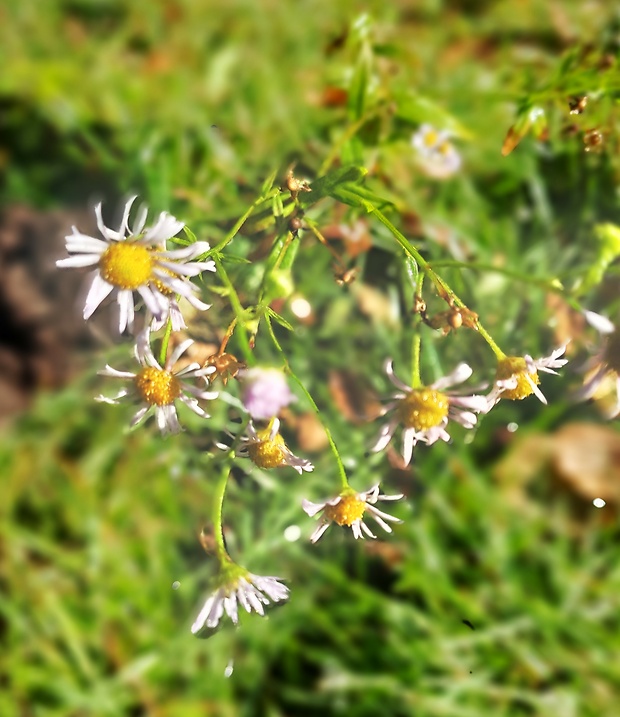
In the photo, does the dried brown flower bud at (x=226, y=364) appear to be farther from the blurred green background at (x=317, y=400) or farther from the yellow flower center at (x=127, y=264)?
the blurred green background at (x=317, y=400)

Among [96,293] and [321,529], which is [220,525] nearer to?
[321,529]

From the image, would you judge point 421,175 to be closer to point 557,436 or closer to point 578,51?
point 578,51

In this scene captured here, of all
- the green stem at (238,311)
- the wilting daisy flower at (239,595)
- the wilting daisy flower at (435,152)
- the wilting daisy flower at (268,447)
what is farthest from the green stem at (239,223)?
the wilting daisy flower at (435,152)

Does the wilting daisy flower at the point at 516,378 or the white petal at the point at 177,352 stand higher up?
the wilting daisy flower at the point at 516,378

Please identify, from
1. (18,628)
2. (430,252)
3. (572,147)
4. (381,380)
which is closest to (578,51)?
(572,147)

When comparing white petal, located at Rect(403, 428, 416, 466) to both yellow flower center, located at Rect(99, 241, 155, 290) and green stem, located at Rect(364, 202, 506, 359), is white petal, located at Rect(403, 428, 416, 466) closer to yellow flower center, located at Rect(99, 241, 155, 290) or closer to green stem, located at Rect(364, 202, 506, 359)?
green stem, located at Rect(364, 202, 506, 359)

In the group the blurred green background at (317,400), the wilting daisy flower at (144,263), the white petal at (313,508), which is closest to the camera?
the wilting daisy flower at (144,263)
